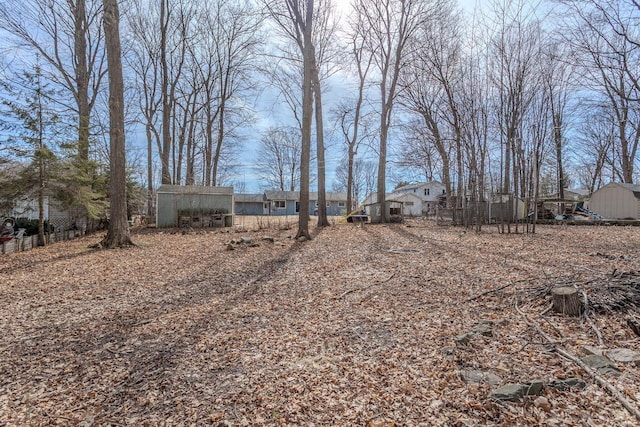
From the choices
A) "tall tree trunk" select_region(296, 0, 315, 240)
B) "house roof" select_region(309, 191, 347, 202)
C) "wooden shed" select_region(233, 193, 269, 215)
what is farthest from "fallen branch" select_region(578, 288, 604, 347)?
"wooden shed" select_region(233, 193, 269, 215)

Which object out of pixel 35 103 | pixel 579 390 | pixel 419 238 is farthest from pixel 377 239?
pixel 35 103

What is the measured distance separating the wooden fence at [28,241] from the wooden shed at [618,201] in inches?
1150

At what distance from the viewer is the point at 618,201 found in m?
21.0

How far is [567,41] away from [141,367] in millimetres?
11292

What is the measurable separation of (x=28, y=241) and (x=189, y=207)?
6418 millimetres

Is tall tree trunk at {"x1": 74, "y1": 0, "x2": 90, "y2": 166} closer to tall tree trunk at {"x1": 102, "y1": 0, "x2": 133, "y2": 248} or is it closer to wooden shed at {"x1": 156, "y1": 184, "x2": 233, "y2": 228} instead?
wooden shed at {"x1": 156, "y1": 184, "x2": 233, "y2": 228}

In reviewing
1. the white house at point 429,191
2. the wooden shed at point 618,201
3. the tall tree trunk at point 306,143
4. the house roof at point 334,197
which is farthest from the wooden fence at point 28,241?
the white house at point 429,191

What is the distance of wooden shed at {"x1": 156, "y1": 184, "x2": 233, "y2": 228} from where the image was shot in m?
15.0

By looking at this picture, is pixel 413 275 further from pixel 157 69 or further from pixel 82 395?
pixel 157 69

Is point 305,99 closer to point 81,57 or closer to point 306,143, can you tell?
point 306,143

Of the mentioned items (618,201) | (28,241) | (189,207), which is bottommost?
(28,241)

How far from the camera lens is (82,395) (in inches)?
93.4

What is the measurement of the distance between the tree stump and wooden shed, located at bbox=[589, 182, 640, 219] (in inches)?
916

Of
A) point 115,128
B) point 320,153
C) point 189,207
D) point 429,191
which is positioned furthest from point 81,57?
point 429,191
